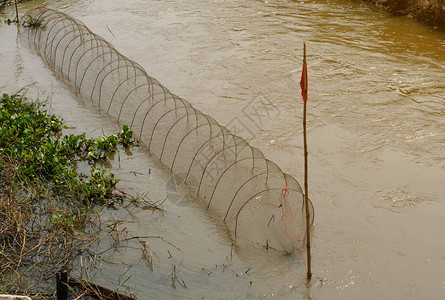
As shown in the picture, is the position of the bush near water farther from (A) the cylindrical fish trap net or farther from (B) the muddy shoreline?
(B) the muddy shoreline

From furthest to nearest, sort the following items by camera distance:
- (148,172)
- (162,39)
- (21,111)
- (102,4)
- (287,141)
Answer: (102,4) → (162,39) → (21,111) → (287,141) → (148,172)

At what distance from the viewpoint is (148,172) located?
8422 millimetres

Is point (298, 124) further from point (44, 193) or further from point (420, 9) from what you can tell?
point (420, 9)

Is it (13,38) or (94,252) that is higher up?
(13,38)

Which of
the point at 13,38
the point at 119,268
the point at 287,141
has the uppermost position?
the point at 13,38

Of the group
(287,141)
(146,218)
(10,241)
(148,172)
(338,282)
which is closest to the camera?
(338,282)

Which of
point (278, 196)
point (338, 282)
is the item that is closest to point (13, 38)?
point (278, 196)

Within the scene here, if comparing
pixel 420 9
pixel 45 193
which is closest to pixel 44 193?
pixel 45 193

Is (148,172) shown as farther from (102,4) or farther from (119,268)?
(102,4)

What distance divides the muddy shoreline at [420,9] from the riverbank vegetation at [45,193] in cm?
1017

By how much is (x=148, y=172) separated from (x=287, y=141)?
258cm

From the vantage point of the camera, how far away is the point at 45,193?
751cm

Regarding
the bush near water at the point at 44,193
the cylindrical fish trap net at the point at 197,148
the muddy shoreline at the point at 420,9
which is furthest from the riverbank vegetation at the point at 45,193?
the muddy shoreline at the point at 420,9

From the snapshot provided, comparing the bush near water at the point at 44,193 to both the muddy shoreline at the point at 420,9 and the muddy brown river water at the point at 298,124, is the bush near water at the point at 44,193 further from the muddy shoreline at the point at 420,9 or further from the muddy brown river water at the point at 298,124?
the muddy shoreline at the point at 420,9
